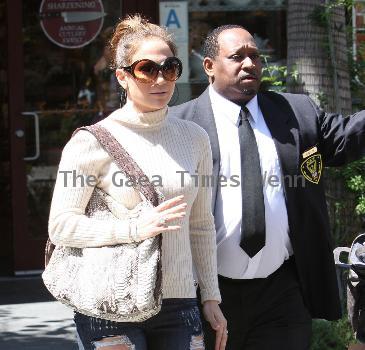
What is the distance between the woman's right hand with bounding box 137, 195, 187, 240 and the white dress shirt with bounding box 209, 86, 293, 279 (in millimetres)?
816

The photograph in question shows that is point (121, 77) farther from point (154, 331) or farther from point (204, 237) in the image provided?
point (154, 331)

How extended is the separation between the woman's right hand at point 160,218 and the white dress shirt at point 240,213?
32.1 inches

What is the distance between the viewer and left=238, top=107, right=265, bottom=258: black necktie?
3.71 meters

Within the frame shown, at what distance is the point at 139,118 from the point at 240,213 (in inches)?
30.7

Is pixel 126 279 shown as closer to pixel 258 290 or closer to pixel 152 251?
pixel 152 251

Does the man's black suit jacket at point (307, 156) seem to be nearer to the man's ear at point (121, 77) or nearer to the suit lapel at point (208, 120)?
the suit lapel at point (208, 120)

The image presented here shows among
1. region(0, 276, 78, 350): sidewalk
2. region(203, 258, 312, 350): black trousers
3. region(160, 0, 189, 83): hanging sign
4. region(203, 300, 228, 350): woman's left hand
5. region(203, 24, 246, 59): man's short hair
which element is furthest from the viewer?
region(160, 0, 189, 83): hanging sign

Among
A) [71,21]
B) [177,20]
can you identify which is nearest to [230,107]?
[177,20]

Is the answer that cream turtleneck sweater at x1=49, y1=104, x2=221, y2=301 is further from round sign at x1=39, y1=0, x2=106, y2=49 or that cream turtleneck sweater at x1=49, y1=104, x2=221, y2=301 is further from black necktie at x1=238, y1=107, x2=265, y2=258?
round sign at x1=39, y1=0, x2=106, y2=49

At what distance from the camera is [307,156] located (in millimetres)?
3887

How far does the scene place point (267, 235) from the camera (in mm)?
3762

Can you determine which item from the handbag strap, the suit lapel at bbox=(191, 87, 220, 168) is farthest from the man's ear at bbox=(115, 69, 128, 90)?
the suit lapel at bbox=(191, 87, 220, 168)

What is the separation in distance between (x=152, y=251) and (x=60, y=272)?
1.03 feet

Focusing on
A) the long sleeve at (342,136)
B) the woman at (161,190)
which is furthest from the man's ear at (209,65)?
the woman at (161,190)
